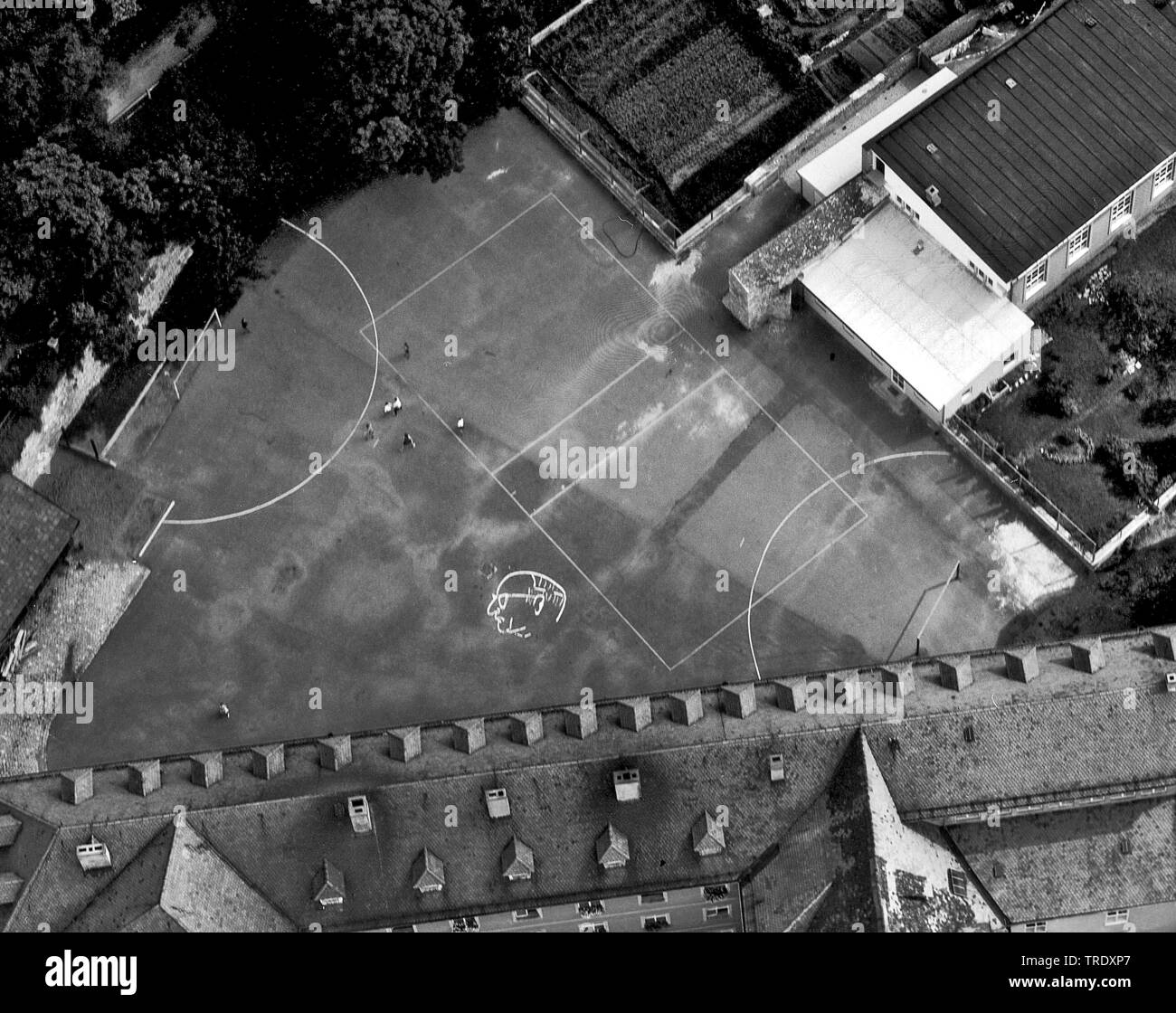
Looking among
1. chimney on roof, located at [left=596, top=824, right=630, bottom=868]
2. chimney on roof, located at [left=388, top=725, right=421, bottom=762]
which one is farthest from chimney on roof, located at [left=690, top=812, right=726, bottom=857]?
chimney on roof, located at [left=388, top=725, right=421, bottom=762]

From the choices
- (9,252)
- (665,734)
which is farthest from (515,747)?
(9,252)

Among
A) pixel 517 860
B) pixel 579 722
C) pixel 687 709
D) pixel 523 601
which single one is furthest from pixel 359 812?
pixel 523 601

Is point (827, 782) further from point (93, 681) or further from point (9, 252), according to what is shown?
point (9, 252)

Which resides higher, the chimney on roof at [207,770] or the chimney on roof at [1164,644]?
the chimney on roof at [1164,644]

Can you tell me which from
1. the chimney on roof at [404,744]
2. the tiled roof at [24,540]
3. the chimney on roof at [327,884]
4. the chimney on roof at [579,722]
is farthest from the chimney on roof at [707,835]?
the tiled roof at [24,540]

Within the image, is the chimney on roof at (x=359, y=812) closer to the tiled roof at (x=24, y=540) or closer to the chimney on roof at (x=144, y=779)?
the chimney on roof at (x=144, y=779)
